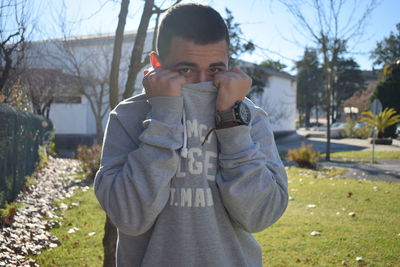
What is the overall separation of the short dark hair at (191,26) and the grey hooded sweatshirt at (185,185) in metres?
0.20

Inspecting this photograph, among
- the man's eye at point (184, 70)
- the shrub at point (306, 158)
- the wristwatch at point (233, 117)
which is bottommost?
the shrub at point (306, 158)

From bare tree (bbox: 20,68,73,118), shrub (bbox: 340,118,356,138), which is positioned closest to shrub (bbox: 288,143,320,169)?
bare tree (bbox: 20,68,73,118)

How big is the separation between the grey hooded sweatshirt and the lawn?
10.6ft

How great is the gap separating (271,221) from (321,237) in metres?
4.28

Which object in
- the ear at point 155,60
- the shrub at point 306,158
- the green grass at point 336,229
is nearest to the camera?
the ear at point 155,60

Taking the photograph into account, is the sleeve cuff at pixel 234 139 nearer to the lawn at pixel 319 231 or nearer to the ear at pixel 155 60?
the ear at pixel 155 60

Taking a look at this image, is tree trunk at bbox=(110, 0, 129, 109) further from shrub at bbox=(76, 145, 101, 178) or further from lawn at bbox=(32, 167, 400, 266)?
shrub at bbox=(76, 145, 101, 178)

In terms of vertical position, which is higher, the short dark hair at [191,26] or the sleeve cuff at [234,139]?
the short dark hair at [191,26]

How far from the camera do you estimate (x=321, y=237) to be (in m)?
5.32

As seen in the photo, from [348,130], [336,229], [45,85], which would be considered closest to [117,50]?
[336,229]

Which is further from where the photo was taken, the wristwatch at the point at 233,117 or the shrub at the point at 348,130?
the shrub at the point at 348,130

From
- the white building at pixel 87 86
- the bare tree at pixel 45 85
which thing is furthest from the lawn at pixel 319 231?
the bare tree at pixel 45 85

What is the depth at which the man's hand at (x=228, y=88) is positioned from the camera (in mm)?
1419

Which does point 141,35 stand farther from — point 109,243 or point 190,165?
point 190,165
